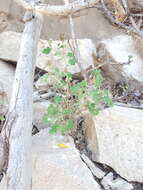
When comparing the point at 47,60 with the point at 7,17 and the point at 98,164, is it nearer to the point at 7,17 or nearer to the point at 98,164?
the point at 7,17

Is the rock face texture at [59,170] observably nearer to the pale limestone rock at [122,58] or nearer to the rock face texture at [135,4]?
the pale limestone rock at [122,58]

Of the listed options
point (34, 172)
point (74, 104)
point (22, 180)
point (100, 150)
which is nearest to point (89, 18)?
point (74, 104)

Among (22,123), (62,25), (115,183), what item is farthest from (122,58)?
(22,123)

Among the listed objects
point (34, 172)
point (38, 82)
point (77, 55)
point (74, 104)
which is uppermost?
point (77, 55)

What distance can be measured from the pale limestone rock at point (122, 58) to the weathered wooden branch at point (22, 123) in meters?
0.81

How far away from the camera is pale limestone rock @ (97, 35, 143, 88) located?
2.52 metres

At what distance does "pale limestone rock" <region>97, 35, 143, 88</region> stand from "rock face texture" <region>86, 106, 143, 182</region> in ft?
2.07

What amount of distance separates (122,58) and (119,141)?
985mm

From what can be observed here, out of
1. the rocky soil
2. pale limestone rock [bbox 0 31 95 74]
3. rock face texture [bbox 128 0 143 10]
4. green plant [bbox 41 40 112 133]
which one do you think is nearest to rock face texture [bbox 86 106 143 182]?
the rocky soil

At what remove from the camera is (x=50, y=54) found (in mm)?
2605

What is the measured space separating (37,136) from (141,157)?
0.69 metres

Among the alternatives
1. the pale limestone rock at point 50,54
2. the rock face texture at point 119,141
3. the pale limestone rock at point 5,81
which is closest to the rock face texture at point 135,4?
the pale limestone rock at point 50,54

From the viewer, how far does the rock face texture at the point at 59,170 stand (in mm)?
1653

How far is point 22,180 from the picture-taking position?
1191 mm
